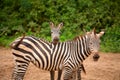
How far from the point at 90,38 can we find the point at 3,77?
3326 mm

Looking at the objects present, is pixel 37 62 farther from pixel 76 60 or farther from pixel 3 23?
pixel 3 23

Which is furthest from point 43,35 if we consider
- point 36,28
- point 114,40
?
point 114,40

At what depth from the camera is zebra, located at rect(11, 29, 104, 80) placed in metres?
6.36

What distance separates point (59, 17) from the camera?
15664mm

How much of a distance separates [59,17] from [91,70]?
6.80 m

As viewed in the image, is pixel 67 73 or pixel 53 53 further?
pixel 53 53

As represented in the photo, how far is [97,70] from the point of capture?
938 centimetres

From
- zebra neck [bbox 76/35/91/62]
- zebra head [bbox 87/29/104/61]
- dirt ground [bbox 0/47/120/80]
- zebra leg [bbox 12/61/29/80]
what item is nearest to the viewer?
zebra head [bbox 87/29/104/61]

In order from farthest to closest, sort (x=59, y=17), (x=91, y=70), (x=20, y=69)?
(x=59, y=17)
(x=91, y=70)
(x=20, y=69)

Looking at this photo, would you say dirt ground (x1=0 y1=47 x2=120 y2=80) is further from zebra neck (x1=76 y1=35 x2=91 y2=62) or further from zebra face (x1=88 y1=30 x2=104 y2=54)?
zebra face (x1=88 y1=30 x2=104 y2=54)

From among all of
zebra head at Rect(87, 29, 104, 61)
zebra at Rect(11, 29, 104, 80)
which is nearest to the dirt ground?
zebra at Rect(11, 29, 104, 80)

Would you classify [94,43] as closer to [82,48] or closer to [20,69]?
[82,48]

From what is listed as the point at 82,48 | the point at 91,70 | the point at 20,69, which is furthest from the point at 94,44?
the point at 91,70

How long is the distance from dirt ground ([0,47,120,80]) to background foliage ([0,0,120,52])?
3.23 metres
